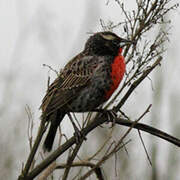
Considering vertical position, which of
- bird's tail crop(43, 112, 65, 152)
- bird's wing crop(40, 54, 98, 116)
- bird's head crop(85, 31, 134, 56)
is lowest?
bird's tail crop(43, 112, 65, 152)

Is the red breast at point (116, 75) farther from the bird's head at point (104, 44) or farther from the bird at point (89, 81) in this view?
the bird's head at point (104, 44)

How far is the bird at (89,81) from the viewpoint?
3.93 m

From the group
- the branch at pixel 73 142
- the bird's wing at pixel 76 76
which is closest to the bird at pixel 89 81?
the bird's wing at pixel 76 76

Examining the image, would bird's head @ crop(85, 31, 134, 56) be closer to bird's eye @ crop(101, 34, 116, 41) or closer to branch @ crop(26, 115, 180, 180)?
bird's eye @ crop(101, 34, 116, 41)

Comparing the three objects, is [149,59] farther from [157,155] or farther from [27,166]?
[27,166]

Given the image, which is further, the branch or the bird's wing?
the bird's wing

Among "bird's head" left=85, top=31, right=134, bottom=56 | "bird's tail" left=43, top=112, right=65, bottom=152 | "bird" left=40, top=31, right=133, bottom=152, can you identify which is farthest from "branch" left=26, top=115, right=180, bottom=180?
"bird's head" left=85, top=31, right=134, bottom=56

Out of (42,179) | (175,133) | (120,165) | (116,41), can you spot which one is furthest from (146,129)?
(116,41)

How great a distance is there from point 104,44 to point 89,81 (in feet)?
1.65

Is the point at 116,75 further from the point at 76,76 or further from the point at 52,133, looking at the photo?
the point at 52,133

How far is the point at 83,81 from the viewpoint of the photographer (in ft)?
13.5

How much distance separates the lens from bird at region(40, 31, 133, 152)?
3.93 m

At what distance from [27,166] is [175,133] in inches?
51.5

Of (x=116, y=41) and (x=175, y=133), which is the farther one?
(x=116, y=41)
